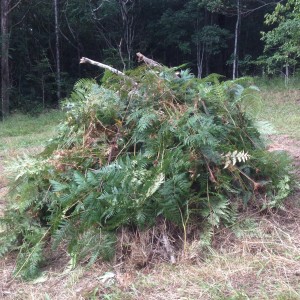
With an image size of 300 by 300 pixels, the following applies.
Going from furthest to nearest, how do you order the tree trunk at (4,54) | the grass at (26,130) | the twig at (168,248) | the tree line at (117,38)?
1. the tree line at (117,38)
2. the tree trunk at (4,54)
3. the grass at (26,130)
4. the twig at (168,248)

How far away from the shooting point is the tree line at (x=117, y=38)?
59.0ft

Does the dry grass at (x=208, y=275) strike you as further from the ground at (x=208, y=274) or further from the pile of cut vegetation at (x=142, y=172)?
the pile of cut vegetation at (x=142, y=172)

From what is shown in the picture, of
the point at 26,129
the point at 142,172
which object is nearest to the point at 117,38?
the point at 26,129

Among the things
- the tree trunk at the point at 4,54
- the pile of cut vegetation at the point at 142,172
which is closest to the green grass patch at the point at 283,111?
the pile of cut vegetation at the point at 142,172

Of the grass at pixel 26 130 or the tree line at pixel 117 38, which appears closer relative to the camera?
the grass at pixel 26 130

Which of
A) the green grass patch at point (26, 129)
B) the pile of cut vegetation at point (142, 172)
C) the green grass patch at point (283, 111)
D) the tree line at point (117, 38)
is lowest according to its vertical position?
the green grass patch at point (26, 129)

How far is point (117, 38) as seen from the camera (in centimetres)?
2003

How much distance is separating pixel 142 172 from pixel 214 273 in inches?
34.8

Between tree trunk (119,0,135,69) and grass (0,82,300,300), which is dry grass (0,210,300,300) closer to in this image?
grass (0,82,300,300)

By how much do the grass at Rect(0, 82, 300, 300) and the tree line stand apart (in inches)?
566

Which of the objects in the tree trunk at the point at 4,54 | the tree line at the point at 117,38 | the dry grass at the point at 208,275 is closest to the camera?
the dry grass at the point at 208,275

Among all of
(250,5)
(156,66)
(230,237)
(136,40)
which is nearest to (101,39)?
(136,40)

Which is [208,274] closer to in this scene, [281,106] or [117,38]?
[281,106]

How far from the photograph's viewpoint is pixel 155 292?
8.20 ft
